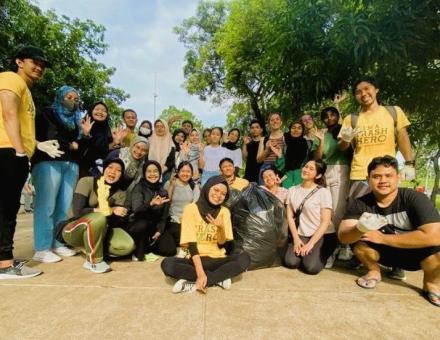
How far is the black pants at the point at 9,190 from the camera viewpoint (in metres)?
2.93

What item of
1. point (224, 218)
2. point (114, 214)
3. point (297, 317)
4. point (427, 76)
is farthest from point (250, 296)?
point (427, 76)

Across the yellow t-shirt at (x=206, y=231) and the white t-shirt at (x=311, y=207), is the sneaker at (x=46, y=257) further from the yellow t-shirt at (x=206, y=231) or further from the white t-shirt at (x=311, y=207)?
the white t-shirt at (x=311, y=207)

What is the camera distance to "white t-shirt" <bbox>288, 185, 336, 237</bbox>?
12.2ft

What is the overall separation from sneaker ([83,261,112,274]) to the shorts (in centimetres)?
259

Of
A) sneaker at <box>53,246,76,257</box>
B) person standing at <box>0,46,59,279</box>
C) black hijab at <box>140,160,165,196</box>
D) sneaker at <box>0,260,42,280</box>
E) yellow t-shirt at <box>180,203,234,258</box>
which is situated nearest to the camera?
person standing at <box>0,46,59,279</box>

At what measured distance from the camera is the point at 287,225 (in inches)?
151

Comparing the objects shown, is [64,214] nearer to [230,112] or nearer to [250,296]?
[250,296]

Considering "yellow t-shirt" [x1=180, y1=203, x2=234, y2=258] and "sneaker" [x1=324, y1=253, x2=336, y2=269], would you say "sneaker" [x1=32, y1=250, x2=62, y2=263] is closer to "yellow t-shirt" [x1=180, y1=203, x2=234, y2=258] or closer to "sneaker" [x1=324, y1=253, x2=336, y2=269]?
"yellow t-shirt" [x1=180, y1=203, x2=234, y2=258]

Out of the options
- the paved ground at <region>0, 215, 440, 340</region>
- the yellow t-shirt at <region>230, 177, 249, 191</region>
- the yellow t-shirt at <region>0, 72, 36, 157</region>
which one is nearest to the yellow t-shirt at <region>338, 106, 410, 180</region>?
the paved ground at <region>0, 215, 440, 340</region>

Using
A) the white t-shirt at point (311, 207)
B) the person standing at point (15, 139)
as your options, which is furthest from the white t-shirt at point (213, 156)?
the person standing at point (15, 139)

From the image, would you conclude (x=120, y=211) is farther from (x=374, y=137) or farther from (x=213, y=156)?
(x=374, y=137)

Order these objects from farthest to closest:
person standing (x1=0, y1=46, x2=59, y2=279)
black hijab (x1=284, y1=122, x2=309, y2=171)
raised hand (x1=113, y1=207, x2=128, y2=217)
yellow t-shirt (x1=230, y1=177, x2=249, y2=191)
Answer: black hijab (x1=284, y1=122, x2=309, y2=171), yellow t-shirt (x1=230, y1=177, x2=249, y2=191), raised hand (x1=113, y1=207, x2=128, y2=217), person standing (x1=0, y1=46, x2=59, y2=279)

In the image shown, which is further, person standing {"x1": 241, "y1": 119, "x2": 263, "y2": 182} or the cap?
person standing {"x1": 241, "y1": 119, "x2": 263, "y2": 182}

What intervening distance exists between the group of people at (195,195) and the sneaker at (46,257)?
0.04 feet
